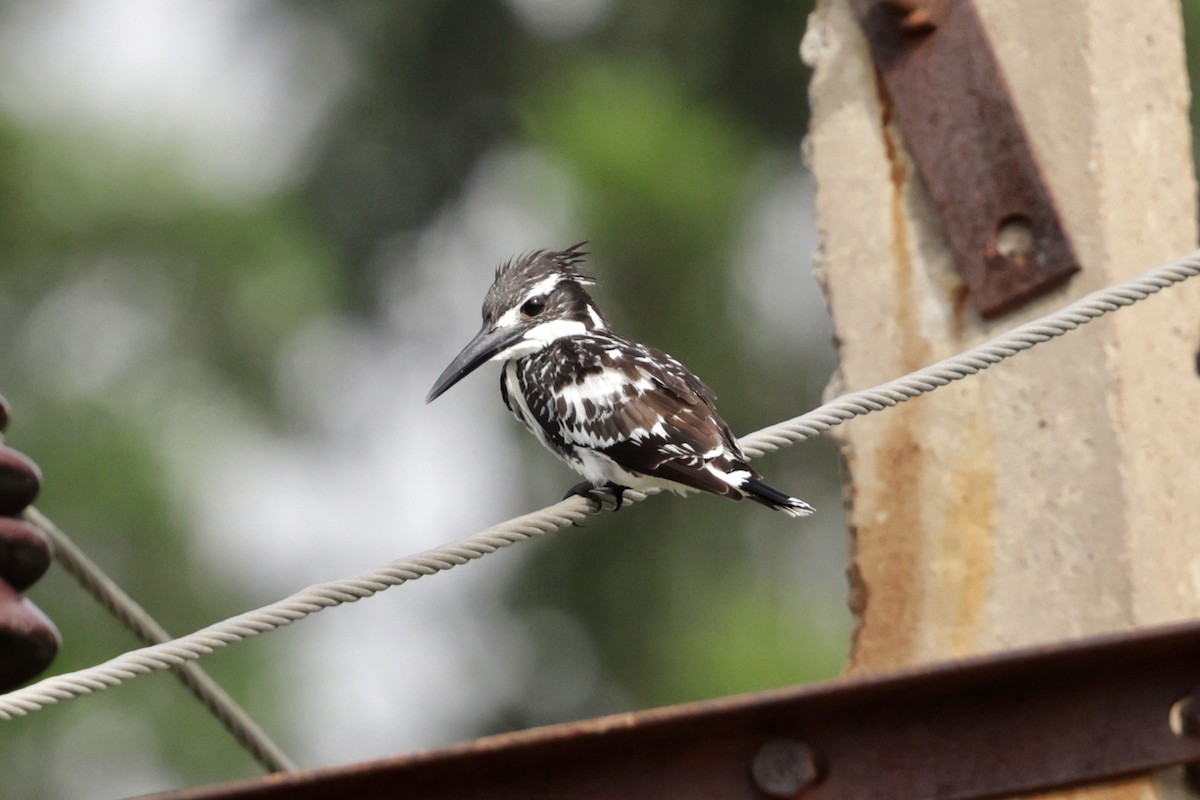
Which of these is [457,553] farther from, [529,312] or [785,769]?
[529,312]

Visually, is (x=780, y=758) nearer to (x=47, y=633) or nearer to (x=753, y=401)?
(x=47, y=633)

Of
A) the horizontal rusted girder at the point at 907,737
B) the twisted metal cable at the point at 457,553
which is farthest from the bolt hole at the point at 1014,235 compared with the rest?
the horizontal rusted girder at the point at 907,737

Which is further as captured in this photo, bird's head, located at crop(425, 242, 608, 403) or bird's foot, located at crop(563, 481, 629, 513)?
bird's head, located at crop(425, 242, 608, 403)

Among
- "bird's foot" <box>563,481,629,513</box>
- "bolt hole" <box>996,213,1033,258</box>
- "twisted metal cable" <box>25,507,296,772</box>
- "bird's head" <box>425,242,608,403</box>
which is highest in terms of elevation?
"bolt hole" <box>996,213,1033,258</box>

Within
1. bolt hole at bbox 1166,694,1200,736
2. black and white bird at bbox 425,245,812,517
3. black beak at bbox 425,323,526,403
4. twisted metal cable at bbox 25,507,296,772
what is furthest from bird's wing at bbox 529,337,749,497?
bolt hole at bbox 1166,694,1200,736

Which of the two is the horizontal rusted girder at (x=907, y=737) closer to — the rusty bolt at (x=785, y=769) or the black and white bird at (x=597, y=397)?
the rusty bolt at (x=785, y=769)

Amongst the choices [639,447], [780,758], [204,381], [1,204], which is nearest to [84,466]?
[204,381]

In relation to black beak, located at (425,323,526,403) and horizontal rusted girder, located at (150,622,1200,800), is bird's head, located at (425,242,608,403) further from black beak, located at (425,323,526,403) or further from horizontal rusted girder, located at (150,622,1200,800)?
horizontal rusted girder, located at (150,622,1200,800)

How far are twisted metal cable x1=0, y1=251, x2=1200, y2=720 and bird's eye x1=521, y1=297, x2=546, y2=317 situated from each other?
5.55 feet

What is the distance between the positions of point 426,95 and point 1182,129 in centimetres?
623

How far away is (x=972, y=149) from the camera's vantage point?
416cm

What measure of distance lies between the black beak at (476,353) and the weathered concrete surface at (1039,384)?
109 cm

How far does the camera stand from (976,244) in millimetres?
4109

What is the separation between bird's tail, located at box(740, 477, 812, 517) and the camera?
4059 mm
